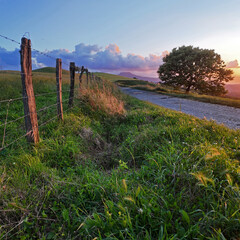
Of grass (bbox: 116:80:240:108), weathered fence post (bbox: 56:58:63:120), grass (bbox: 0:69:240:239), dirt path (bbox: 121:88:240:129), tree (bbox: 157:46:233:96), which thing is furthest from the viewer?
tree (bbox: 157:46:233:96)

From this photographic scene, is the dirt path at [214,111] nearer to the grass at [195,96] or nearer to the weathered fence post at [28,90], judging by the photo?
the grass at [195,96]

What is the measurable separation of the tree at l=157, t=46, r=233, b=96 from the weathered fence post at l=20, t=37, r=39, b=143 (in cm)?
2369

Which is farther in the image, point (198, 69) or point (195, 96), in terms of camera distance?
point (198, 69)

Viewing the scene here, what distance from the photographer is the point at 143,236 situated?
1.55 meters

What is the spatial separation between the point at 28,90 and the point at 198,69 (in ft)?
80.6

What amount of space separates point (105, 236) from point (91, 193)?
0.64 meters

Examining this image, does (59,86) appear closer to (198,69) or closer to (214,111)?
(214,111)

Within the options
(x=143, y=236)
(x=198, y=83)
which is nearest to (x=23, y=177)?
(x=143, y=236)

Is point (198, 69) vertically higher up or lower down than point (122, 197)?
higher up

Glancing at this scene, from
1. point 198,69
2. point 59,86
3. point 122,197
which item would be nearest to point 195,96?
point 198,69

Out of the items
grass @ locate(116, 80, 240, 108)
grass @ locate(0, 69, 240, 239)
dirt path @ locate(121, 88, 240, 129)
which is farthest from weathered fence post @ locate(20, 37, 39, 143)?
grass @ locate(116, 80, 240, 108)

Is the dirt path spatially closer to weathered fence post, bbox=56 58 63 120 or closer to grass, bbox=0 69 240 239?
grass, bbox=0 69 240 239

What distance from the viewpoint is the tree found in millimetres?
22156

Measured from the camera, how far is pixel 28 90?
3.26 metres
